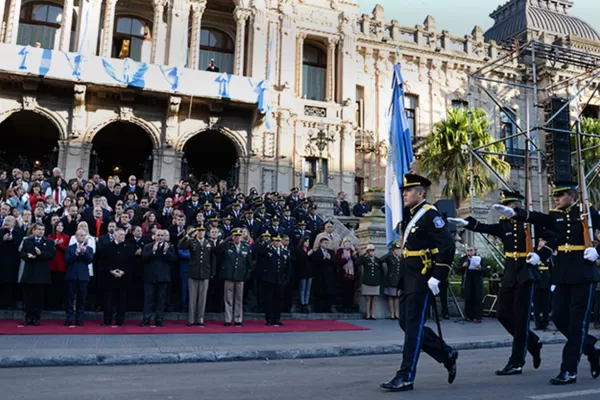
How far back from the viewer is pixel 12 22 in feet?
75.2

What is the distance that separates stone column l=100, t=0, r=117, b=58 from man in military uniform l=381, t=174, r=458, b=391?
2082cm

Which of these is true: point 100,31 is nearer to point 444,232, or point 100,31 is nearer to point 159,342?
point 159,342

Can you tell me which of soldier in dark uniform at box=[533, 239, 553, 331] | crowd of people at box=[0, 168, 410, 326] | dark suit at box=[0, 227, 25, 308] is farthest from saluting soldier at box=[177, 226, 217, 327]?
soldier in dark uniform at box=[533, 239, 553, 331]

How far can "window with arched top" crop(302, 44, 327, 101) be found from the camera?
28.0 metres

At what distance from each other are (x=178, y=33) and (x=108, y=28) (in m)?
2.91

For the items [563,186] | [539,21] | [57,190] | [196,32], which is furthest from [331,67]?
[563,186]

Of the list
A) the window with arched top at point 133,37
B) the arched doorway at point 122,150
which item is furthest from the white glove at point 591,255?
the window with arched top at point 133,37

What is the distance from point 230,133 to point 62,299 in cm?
1425

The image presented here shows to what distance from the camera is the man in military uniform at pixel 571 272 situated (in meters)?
6.29

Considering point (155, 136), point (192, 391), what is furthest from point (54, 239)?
point (155, 136)

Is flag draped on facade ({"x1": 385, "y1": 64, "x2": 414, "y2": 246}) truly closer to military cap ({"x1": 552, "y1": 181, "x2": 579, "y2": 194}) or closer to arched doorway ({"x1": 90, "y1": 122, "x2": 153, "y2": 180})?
military cap ({"x1": 552, "y1": 181, "x2": 579, "y2": 194})

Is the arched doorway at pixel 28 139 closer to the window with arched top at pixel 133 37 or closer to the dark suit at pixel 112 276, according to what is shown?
the window with arched top at pixel 133 37

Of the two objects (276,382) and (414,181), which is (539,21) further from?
(276,382)

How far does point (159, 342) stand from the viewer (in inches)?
355
